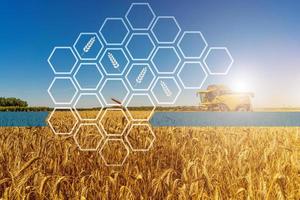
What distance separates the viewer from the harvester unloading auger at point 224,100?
527 cm

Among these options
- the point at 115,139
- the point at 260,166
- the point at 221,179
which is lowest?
the point at 221,179

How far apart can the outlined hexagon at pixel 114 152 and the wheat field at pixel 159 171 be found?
0.06 metres

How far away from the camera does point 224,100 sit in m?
5.45

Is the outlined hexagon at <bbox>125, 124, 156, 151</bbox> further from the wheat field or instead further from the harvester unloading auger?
the harvester unloading auger

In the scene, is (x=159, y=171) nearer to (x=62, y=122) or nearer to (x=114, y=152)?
(x=114, y=152)

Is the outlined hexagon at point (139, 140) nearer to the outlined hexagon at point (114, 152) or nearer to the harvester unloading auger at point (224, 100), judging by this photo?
the outlined hexagon at point (114, 152)

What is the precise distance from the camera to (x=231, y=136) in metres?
5.83

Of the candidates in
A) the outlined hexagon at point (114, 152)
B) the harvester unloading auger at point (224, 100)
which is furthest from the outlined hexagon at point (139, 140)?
the harvester unloading auger at point (224, 100)

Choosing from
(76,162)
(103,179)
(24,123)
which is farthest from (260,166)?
(24,123)

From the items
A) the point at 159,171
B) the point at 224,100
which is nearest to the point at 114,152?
the point at 159,171

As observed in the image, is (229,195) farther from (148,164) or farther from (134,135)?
(134,135)

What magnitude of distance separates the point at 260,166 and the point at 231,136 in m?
1.83

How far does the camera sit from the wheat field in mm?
3006

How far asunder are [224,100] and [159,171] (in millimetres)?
1772
